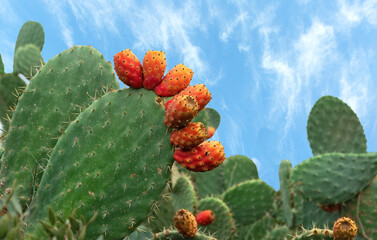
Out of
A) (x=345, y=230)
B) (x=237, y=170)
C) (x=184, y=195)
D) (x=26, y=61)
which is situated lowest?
(x=345, y=230)

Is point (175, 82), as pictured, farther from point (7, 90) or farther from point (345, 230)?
point (7, 90)

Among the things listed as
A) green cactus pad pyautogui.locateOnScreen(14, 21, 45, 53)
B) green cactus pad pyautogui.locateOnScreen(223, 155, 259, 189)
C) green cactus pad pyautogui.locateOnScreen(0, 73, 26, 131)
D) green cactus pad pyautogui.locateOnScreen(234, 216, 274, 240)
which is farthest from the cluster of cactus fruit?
green cactus pad pyautogui.locateOnScreen(14, 21, 45, 53)

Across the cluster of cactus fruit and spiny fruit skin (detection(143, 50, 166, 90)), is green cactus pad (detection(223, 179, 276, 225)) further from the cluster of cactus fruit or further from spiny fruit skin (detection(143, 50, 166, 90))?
spiny fruit skin (detection(143, 50, 166, 90))

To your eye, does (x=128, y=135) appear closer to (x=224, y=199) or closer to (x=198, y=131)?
(x=198, y=131)

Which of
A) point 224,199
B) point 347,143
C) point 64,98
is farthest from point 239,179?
point 64,98

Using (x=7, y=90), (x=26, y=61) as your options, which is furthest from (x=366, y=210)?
(x=26, y=61)
